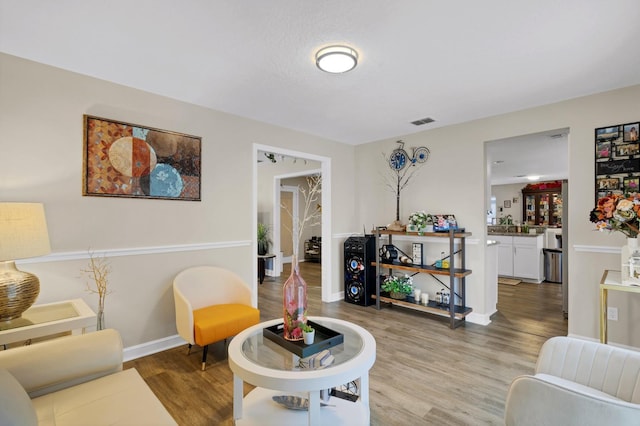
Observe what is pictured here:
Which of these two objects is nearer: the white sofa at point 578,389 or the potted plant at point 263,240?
the white sofa at point 578,389

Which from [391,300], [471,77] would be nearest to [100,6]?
[471,77]

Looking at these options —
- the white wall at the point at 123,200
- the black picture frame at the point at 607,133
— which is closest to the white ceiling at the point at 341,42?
the white wall at the point at 123,200

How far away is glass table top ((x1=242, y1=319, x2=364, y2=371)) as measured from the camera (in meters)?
1.64

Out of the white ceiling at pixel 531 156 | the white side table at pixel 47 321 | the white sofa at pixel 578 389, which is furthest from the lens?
the white ceiling at pixel 531 156

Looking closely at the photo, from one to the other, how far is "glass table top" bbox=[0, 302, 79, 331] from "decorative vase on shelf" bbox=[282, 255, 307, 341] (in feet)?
4.74

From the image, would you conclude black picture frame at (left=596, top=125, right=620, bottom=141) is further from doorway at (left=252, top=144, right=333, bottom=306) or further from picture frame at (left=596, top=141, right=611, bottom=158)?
doorway at (left=252, top=144, right=333, bottom=306)

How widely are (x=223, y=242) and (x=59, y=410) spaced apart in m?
2.16

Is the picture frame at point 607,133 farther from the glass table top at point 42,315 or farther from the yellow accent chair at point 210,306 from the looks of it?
the glass table top at point 42,315

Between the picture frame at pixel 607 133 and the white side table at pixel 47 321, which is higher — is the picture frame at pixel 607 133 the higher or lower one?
the higher one

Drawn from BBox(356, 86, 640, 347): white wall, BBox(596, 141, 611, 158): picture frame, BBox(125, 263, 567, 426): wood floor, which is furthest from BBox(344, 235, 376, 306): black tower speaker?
BBox(596, 141, 611, 158): picture frame

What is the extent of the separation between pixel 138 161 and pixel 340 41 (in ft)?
6.79

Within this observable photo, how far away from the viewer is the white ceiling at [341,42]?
1.80m

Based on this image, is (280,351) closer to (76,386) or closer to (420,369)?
(76,386)

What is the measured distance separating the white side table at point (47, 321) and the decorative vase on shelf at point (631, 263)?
374cm
